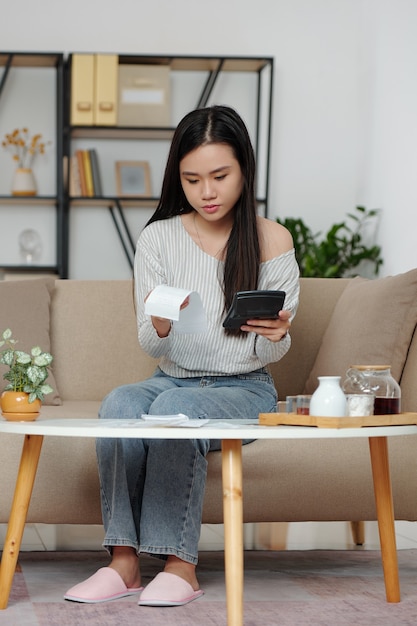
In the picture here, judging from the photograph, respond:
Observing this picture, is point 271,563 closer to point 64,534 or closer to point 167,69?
point 64,534

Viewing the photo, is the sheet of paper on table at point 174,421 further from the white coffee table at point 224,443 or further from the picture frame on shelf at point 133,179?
the picture frame on shelf at point 133,179

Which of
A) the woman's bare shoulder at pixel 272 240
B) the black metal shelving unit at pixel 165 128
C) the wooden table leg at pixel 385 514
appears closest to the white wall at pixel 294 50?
the black metal shelving unit at pixel 165 128

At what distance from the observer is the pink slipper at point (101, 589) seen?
1878 millimetres

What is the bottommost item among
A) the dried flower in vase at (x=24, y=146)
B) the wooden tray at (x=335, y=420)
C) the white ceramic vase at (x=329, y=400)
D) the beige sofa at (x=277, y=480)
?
the beige sofa at (x=277, y=480)

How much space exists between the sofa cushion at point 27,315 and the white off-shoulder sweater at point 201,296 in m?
0.50

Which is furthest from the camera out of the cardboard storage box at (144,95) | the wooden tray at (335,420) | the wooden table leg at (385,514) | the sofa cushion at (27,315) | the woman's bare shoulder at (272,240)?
the cardboard storage box at (144,95)

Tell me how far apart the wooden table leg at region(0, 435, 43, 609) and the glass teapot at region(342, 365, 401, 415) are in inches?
24.0

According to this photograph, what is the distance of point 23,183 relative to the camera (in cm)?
517

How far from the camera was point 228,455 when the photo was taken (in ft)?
5.55

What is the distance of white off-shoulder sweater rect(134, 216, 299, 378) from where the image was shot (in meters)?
2.22

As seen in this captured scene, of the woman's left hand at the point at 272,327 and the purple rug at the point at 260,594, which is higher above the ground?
the woman's left hand at the point at 272,327

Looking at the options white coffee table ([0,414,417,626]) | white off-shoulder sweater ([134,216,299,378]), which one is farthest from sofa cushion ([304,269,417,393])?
white coffee table ([0,414,417,626])

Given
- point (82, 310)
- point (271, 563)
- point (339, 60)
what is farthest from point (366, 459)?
point (339, 60)

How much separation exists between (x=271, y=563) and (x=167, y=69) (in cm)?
333
